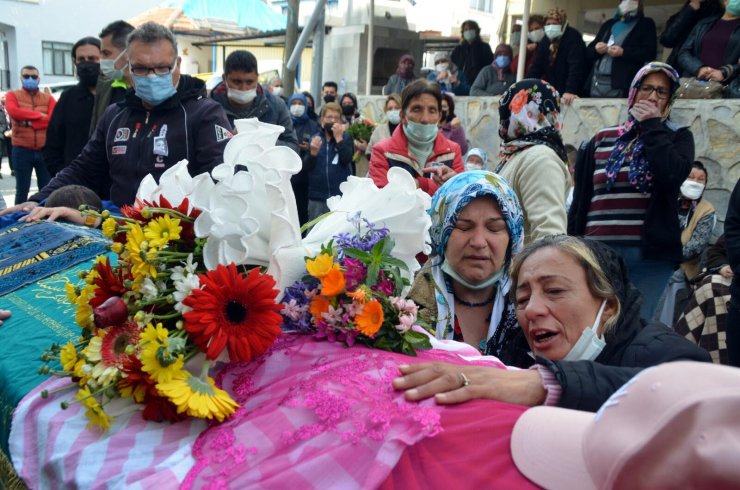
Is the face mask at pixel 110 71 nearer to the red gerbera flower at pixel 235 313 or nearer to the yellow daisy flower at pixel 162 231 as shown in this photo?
the yellow daisy flower at pixel 162 231

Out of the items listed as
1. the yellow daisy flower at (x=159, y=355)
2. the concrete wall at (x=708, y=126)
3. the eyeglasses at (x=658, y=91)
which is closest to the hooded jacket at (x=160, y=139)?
the yellow daisy flower at (x=159, y=355)

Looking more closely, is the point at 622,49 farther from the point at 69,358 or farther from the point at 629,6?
the point at 69,358

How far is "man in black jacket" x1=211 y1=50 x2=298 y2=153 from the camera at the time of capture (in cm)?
520

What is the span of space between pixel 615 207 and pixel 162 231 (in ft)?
9.58

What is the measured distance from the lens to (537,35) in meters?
8.92

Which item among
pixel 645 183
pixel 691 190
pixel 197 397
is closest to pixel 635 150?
pixel 645 183

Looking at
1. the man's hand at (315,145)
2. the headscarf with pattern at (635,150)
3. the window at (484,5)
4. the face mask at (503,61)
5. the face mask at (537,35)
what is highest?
the window at (484,5)

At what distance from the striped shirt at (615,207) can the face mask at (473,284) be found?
5.26 ft

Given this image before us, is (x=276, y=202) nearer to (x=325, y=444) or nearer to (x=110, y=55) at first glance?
(x=325, y=444)

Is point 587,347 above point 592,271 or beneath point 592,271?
beneath

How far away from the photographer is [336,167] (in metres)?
7.04

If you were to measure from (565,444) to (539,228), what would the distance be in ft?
Result: 6.77

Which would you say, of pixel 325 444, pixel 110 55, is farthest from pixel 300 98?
pixel 325 444

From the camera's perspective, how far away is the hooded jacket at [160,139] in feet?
11.7
